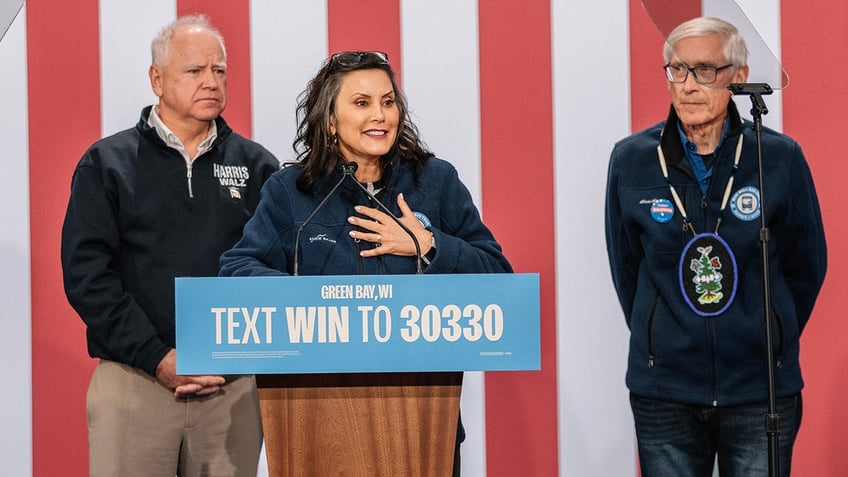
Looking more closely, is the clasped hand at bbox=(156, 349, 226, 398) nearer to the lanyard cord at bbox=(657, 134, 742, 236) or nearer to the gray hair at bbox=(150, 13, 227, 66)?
the gray hair at bbox=(150, 13, 227, 66)

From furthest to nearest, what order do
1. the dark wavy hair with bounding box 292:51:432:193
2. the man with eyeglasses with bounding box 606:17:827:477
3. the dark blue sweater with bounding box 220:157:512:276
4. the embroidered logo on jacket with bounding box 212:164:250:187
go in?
1. the embroidered logo on jacket with bounding box 212:164:250:187
2. the man with eyeglasses with bounding box 606:17:827:477
3. the dark wavy hair with bounding box 292:51:432:193
4. the dark blue sweater with bounding box 220:157:512:276

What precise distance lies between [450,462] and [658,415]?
84cm

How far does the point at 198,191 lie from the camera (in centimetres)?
293

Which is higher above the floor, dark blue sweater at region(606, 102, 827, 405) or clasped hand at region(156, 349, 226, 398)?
dark blue sweater at region(606, 102, 827, 405)

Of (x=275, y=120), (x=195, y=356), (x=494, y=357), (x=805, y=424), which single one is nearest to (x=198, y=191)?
(x=275, y=120)

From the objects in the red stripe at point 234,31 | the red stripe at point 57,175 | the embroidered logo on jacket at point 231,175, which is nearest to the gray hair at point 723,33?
the embroidered logo on jacket at point 231,175

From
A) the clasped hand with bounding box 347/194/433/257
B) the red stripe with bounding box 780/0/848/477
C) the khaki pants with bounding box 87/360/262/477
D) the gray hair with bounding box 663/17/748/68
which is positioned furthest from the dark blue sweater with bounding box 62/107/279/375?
the red stripe with bounding box 780/0/848/477

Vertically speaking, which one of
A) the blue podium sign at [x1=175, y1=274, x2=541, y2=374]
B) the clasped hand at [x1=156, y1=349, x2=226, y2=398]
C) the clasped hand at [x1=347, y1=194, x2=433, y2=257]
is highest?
the clasped hand at [x1=347, y1=194, x2=433, y2=257]

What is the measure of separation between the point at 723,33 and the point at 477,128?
3.93ft

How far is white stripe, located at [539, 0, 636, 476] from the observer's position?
341cm

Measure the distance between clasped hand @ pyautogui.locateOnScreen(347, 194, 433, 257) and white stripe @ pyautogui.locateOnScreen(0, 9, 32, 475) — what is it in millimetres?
1622

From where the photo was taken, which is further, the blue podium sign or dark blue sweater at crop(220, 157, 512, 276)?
dark blue sweater at crop(220, 157, 512, 276)

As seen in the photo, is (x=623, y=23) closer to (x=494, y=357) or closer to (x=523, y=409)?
(x=523, y=409)

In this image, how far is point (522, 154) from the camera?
3430mm
